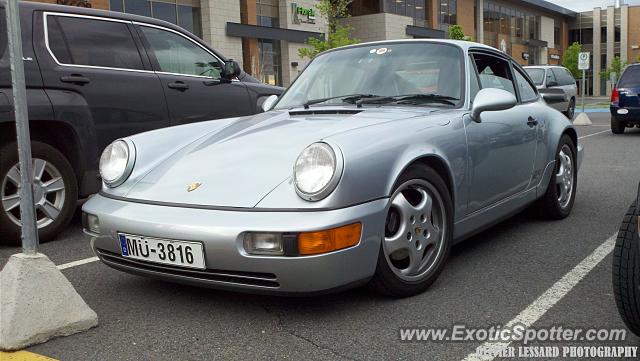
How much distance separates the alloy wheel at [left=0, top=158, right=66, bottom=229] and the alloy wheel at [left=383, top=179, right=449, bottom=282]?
8.95 feet

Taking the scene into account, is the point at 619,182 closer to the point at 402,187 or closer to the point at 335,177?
the point at 402,187

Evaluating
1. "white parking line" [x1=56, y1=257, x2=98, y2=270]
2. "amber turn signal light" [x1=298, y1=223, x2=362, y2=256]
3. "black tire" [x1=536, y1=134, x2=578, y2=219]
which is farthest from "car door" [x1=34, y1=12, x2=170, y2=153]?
"black tire" [x1=536, y1=134, x2=578, y2=219]

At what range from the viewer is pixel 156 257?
2896mm

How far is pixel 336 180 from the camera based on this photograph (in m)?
2.77

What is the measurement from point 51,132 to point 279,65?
84.2ft

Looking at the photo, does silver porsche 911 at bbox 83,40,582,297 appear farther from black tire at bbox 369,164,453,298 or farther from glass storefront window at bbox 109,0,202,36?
glass storefront window at bbox 109,0,202,36

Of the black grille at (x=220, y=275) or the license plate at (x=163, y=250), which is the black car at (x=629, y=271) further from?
the license plate at (x=163, y=250)

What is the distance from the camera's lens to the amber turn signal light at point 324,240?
8.75 feet

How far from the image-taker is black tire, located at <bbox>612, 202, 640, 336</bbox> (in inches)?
92.0

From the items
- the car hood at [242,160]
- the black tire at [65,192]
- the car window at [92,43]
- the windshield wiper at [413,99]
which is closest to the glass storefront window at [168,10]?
the car window at [92,43]

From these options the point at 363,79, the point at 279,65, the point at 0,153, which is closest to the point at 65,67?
the point at 0,153

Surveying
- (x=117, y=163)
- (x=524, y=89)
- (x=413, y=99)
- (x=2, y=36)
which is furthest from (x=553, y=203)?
(x=2, y=36)

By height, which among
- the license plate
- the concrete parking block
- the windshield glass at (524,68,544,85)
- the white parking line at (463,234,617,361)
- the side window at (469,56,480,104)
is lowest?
the white parking line at (463,234,617,361)

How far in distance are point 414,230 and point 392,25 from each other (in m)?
35.3
